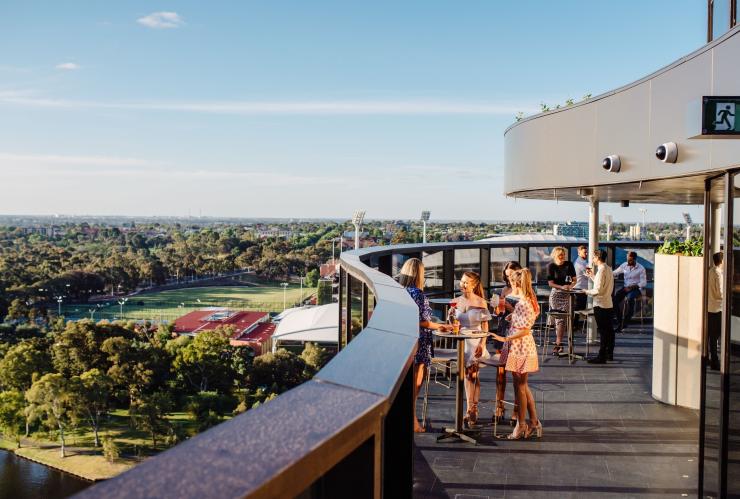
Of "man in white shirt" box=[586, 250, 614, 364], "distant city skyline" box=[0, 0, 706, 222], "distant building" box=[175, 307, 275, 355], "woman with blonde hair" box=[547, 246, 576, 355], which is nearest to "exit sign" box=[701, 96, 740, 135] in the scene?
"man in white shirt" box=[586, 250, 614, 364]

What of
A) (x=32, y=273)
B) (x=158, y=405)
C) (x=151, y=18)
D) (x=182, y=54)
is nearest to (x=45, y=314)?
(x=32, y=273)

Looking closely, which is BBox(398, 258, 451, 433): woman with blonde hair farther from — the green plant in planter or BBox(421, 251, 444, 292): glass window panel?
BBox(421, 251, 444, 292): glass window panel

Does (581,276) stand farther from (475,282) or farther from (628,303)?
(475,282)

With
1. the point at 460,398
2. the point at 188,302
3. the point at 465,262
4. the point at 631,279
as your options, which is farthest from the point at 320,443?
the point at 188,302

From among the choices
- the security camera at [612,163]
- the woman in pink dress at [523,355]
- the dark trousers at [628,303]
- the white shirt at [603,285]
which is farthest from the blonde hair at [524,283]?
the dark trousers at [628,303]

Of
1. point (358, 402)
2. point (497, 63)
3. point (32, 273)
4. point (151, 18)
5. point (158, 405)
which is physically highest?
point (151, 18)

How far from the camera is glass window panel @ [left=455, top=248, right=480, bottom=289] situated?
38.0 ft

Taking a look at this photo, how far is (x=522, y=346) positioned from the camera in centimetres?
665

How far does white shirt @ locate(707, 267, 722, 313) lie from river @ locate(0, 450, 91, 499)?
3099 cm

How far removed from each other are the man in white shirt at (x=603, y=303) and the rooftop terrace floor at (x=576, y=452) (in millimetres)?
1465

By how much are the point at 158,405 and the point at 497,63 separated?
32067 mm

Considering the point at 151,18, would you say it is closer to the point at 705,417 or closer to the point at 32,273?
the point at 32,273

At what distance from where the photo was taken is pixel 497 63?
46062mm

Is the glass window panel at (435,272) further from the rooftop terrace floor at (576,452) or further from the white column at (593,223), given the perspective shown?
the white column at (593,223)
